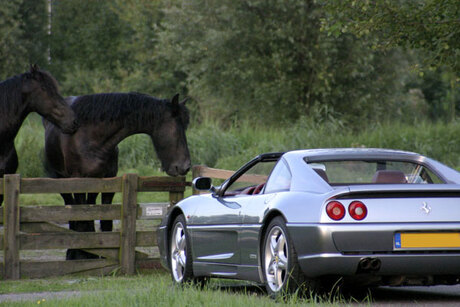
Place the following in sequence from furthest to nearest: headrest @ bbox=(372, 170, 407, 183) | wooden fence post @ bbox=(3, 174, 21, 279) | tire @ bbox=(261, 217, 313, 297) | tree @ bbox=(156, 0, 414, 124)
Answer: tree @ bbox=(156, 0, 414, 124) < wooden fence post @ bbox=(3, 174, 21, 279) < headrest @ bbox=(372, 170, 407, 183) < tire @ bbox=(261, 217, 313, 297)

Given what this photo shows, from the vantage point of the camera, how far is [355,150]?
885 cm

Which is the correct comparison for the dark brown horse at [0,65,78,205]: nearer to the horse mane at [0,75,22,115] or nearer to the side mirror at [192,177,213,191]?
the horse mane at [0,75,22,115]

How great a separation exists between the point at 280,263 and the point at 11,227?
15.0 ft

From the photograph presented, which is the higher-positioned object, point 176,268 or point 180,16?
point 180,16

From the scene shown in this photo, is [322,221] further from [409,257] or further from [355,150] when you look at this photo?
[355,150]

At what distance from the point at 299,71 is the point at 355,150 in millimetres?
27561

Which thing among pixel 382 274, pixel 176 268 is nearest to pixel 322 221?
pixel 382 274

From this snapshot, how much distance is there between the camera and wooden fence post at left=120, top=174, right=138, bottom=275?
12.1 meters

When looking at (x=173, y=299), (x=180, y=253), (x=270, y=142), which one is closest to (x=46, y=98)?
(x=180, y=253)

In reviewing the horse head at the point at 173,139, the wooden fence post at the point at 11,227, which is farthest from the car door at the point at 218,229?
the horse head at the point at 173,139

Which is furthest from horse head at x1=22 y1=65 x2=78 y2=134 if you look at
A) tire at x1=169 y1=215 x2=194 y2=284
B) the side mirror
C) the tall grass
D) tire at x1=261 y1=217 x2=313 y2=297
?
the tall grass

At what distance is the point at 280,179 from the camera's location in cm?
858

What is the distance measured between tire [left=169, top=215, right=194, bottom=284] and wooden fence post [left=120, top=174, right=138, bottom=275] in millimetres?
1640

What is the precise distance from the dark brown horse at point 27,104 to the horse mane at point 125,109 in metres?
0.32
